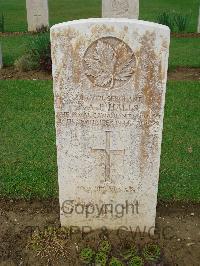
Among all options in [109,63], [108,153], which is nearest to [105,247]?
[108,153]

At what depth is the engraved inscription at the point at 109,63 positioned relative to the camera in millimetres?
3168

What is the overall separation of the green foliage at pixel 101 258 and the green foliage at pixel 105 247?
36 mm

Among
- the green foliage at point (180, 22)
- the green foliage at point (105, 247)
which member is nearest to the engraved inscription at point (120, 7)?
the green foliage at point (180, 22)

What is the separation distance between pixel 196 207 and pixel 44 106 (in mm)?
3588

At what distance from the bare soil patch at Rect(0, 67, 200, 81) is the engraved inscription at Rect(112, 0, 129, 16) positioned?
11.1 ft

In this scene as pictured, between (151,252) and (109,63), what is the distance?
1.74m

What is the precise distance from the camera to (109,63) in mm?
3248

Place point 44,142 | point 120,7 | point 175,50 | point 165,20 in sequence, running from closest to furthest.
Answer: point 44,142 < point 175,50 < point 165,20 < point 120,7

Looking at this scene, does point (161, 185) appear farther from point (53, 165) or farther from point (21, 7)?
point (21, 7)

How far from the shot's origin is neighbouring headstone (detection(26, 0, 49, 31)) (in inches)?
501

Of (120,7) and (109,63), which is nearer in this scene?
(109,63)

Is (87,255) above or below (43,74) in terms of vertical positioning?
below

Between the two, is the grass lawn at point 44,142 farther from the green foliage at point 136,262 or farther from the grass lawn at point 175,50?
the grass lawn at point 175,50

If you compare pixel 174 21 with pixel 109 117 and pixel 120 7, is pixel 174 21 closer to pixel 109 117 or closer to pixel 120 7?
pixel 120 7
